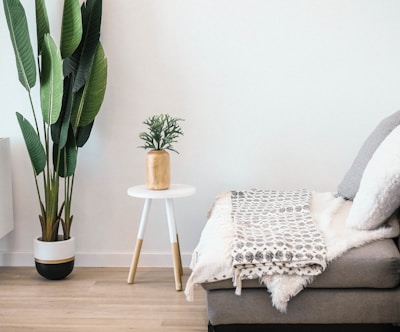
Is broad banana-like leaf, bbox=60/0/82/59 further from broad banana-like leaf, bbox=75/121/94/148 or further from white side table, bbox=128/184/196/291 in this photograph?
white side table, bbox=128/184/196/291

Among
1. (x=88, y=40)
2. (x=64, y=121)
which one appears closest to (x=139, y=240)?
(x=64, y=121)

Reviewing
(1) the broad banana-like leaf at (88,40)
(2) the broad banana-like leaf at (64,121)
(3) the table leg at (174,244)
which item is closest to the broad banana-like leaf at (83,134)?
(2) the broad banana-like leaf at (64,121)

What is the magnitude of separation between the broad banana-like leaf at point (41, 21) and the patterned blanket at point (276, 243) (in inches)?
51.7

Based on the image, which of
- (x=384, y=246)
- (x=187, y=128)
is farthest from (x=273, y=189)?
(x=384, y=246)

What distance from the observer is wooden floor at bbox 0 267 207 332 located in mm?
3111

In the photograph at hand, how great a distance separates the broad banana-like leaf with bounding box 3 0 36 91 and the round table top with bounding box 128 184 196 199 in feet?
2.50

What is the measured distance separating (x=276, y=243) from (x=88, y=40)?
157 cm

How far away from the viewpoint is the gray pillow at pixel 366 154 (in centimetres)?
327

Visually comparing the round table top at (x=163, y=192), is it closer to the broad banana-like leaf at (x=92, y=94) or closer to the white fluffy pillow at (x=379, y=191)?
the broad banana-like leaf at (x=92, y=94)

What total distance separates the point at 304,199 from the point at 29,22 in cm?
174

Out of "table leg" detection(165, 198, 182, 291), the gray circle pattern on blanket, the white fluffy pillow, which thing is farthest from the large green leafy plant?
the white fluffy pillow

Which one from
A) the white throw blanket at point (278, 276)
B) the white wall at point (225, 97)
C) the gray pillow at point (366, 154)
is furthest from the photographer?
the white wall at point (225, 97)

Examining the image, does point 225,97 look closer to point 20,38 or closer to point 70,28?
point 70,28

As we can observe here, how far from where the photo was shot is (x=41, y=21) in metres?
3.65
